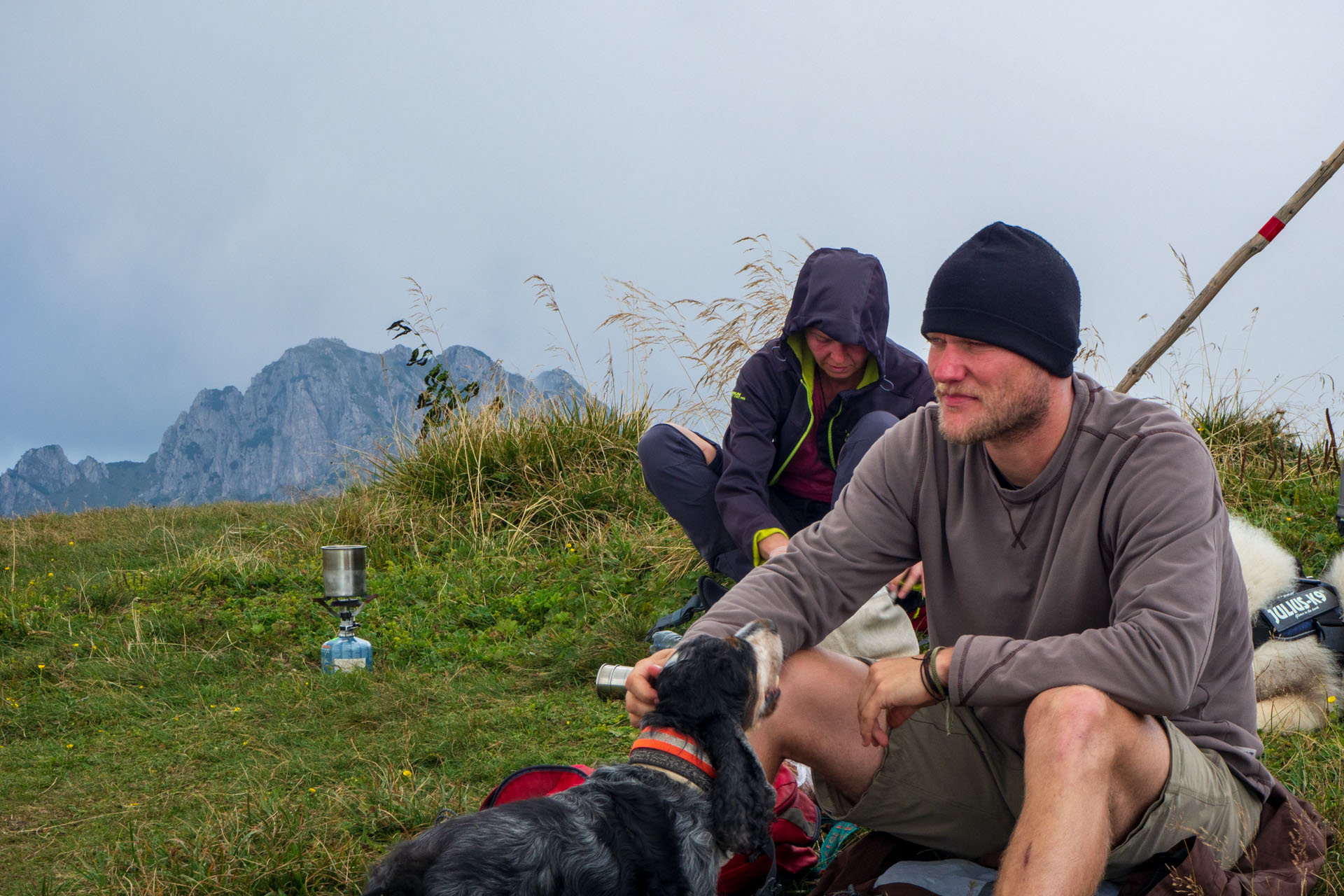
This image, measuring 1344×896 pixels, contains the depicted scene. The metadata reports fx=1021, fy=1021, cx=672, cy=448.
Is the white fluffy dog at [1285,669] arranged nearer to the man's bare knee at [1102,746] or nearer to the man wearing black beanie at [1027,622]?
the man wearing black beanie at [1027,622]

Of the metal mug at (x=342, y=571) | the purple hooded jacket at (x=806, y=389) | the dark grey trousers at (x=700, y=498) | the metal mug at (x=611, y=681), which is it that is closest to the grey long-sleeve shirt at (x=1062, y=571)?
the metal mug at (x=611, y=681)

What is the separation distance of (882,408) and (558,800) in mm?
2839

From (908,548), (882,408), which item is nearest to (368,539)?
(882,408)

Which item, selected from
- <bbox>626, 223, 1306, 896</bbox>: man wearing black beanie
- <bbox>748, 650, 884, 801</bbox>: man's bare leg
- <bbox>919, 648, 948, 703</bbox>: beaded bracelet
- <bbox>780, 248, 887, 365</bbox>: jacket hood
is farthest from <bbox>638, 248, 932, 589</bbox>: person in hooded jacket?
<bbox>919, 648, 948, 703</bbox>: beaded bracelet

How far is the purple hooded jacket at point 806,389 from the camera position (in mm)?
4371

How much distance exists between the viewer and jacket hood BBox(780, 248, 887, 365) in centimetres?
432

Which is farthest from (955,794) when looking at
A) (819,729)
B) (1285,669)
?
(1285,669)

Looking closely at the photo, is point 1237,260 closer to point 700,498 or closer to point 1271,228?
point 1271,228

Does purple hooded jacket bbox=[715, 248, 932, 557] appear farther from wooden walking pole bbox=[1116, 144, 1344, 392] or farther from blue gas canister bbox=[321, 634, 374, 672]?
blue gas canister bbox=[321, 634, 374, 672]

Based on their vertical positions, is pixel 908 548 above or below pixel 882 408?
below

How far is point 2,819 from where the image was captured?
3.67m

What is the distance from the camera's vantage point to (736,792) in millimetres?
2314

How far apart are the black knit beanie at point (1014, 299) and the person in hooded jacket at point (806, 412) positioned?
1.85 m

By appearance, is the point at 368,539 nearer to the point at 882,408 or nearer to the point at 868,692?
the point at 882,408
